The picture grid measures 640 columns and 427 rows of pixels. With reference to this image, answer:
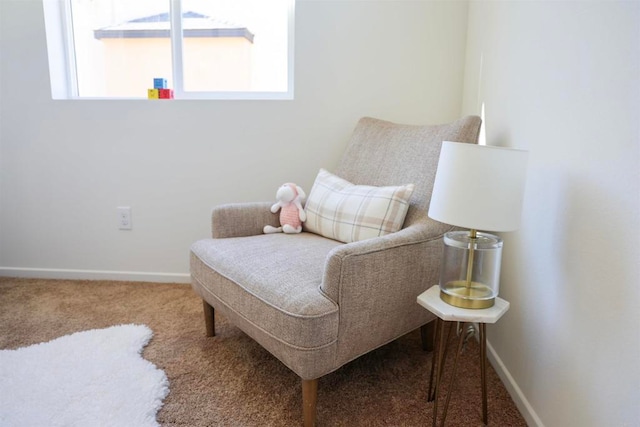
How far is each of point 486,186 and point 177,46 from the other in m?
1.86

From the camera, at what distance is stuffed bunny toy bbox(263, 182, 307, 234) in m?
1.75

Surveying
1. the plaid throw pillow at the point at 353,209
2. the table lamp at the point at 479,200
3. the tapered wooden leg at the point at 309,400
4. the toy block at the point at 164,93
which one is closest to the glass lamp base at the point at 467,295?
the table lamp at the point at 479,200

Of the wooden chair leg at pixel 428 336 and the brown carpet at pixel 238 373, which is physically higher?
the wooden chair leg at pixel 428 336

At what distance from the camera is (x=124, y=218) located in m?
2.28

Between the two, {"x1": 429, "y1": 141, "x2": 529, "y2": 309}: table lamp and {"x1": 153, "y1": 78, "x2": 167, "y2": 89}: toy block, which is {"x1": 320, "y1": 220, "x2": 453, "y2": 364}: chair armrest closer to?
{"x1": 429, "y1": 141, "x2": 529, "y2": 309}: table lamp

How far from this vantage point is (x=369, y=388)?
1398mm

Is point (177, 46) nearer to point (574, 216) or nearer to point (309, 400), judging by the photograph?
point (309, 400)

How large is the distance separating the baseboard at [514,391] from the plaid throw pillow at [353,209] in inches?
24.6

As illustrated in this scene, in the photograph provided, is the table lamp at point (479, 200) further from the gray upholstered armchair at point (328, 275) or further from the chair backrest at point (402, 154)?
the chair backrest at point (402, 154)

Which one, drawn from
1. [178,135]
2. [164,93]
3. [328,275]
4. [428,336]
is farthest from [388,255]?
[164,93]

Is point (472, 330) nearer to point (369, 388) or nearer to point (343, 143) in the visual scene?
point (369, 388)

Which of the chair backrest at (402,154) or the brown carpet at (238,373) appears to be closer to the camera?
the brown carpet at (238,373)

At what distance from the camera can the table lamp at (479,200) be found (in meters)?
1.06

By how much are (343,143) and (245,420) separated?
1.40 metres
